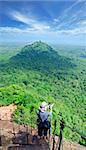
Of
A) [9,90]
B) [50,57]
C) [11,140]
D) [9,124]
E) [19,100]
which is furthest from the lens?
[50,57]

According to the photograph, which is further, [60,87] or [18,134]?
[60,87]

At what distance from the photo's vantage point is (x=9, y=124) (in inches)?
211

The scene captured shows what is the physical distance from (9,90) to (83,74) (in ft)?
76.8

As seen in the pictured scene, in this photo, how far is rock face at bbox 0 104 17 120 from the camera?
25.2 feet

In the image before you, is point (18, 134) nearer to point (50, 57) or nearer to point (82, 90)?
point (82, 90)

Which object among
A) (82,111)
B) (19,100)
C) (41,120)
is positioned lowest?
(82,111)

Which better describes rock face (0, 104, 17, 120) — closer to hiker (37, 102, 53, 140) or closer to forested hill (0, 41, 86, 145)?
forested hill (0, 41, 86, 145)

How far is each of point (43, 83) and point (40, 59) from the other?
9.28 meters

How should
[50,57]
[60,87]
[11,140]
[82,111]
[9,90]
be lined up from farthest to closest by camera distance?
1. [50,57]
2. [60,87]
3. [82,111]
4. [9,90]
5. [11,140]

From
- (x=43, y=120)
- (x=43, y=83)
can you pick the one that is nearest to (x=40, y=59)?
(x=43, y=83)

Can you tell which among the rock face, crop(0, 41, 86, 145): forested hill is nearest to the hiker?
the rock face

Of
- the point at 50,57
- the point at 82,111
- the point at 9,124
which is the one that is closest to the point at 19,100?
the point at 9,124

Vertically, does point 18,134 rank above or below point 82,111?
above

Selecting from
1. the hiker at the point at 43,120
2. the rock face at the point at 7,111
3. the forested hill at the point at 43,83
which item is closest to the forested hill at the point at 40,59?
the forested hill at the point at 43,83
